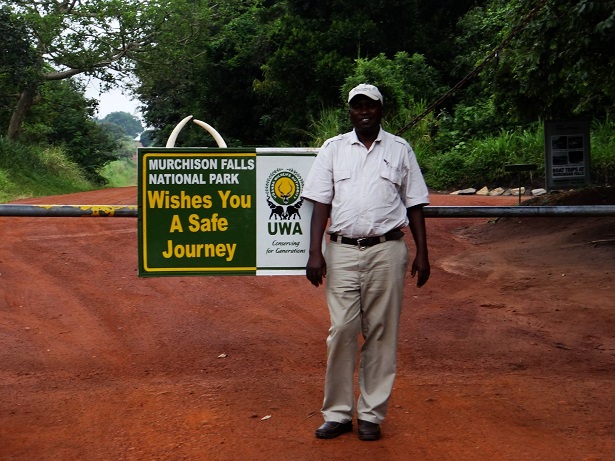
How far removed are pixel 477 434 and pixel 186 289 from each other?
5214 mm

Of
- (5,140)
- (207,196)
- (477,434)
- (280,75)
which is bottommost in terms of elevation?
(477,434)

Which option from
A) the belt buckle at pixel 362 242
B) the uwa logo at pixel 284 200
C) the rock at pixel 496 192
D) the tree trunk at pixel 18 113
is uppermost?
the tree trunk at pixel 18 113

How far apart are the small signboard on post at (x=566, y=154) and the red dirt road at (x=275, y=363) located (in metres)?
4.23

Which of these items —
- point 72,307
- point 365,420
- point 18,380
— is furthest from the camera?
point 72,307

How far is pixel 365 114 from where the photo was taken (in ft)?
16.2

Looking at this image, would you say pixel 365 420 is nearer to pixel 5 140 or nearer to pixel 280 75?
pixel 5 140

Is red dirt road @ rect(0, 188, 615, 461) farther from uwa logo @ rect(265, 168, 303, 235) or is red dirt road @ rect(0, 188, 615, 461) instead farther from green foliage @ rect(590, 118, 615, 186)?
green foliage @ rect(590, 118, 615, 186)

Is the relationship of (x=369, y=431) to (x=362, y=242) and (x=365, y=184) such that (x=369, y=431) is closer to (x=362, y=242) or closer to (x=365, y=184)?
(x=362, y=242)

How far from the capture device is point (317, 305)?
29.2 ft

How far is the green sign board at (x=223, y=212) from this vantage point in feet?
19.2

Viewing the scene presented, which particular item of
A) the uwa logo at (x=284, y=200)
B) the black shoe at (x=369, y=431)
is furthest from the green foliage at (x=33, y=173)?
the black shoe at (x=369, y=431)

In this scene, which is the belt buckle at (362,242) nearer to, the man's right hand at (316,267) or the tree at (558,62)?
the man's right hand at (316,267)

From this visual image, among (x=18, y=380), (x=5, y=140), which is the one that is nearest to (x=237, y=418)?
(x=18, y=380)

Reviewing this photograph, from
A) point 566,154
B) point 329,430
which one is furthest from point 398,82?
point 329,430
